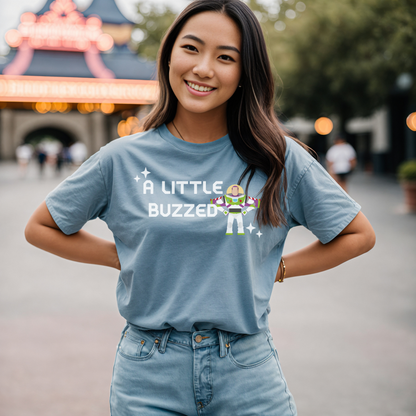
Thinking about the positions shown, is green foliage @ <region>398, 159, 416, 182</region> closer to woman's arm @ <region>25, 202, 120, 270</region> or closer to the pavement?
the pavement

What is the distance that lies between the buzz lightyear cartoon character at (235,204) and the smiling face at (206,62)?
28 centimetres

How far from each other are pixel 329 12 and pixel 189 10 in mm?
19761

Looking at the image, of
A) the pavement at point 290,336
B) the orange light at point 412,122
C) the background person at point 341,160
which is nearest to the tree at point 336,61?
the orange light at point 412,122

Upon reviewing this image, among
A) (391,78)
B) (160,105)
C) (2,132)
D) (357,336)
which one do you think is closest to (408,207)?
(391,78)

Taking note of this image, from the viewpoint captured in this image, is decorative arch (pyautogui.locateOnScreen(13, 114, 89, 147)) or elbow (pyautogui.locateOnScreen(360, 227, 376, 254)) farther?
decorative arch (pyautogui.locateOnScreen(13, 114, 89, 147))

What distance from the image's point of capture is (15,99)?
20422 millimetres

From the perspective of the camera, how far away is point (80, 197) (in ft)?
5.35

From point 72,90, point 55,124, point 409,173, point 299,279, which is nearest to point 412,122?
point 409,173

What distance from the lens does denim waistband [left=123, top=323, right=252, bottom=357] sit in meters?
1.52

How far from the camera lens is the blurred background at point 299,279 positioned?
3596 mm

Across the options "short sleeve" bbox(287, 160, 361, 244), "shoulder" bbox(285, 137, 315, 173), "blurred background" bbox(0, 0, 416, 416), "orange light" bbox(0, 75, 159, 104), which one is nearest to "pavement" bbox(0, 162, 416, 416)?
"blurred background" bbox(0, 0, 416, 416)

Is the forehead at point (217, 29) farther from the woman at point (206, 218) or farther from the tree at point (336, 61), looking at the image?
the tree at point (336, 61)

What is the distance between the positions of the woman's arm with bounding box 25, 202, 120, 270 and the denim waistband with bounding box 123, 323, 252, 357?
13.9 inches

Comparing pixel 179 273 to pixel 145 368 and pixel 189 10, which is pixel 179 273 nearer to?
pixel 145 368
